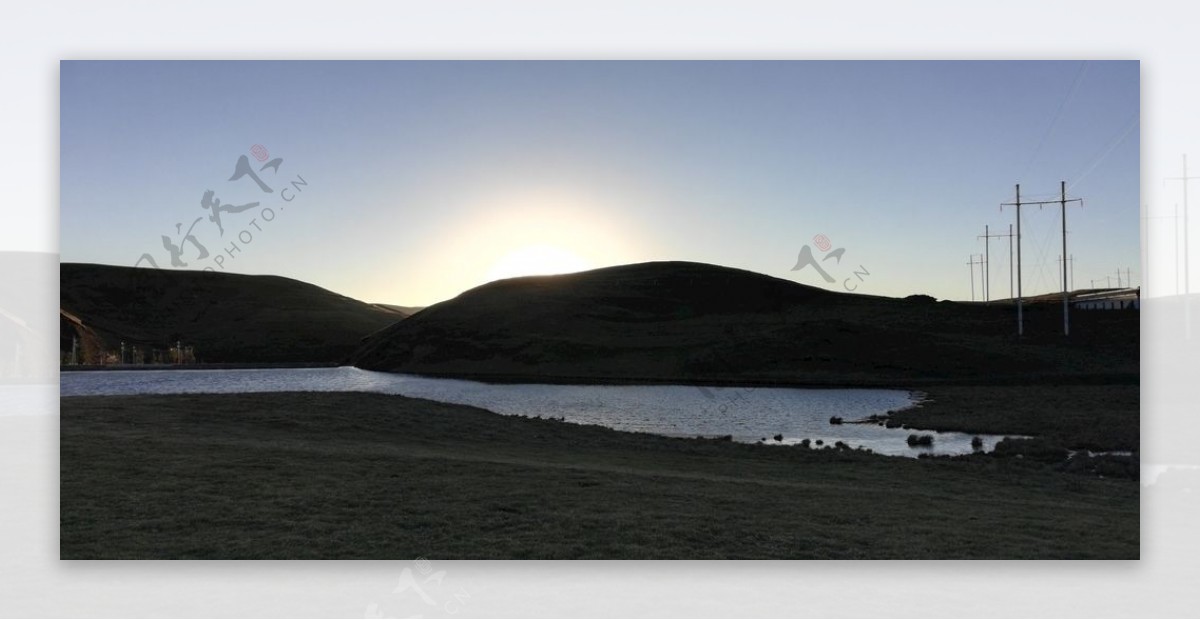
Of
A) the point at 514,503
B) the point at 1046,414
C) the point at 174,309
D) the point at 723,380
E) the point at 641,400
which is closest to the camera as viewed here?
the point at 514,503

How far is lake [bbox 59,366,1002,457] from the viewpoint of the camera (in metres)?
26.5

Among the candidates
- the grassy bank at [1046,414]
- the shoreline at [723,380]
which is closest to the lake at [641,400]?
the shoreline at [723,380]

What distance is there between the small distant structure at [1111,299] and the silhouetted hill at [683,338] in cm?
1577

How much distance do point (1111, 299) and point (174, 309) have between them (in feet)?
75.2

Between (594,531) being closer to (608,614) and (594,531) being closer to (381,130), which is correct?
(608,614)

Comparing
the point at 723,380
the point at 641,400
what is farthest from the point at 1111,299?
the point at 723,380

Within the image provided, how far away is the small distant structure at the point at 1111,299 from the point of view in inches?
555

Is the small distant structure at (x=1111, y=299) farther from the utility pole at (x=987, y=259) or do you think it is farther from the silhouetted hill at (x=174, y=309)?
the silhouetted hill at (x=174, y=309)

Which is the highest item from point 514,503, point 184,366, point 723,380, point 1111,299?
point 1111,299

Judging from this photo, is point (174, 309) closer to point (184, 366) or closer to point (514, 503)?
point (184, 366)

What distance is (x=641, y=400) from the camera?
42.8m

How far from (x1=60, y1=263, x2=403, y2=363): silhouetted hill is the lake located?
93 centimetres

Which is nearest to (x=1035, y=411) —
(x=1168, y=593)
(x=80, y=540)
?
(x=1168, y=593)

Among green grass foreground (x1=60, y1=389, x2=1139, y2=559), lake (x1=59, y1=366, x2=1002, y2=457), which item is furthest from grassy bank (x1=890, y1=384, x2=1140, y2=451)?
green grass foreground (x1=60, y1=389, x2=1139, y2=559)
